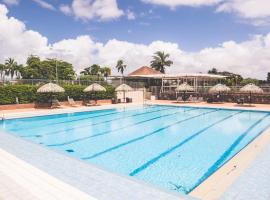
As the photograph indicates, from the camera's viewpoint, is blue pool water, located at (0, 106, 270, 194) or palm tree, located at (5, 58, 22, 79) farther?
palm tree, located at (5, 58, 22, 79)

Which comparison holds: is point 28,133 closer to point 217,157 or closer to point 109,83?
point 217,157

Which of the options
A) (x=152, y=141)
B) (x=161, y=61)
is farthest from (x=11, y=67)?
(x=152, y=141)

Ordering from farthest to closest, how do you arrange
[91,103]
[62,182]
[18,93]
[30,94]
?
[91,103]
[30,94]
[18,93]
[62,182]

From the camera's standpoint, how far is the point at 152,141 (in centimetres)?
1098

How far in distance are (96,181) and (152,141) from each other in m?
5.76

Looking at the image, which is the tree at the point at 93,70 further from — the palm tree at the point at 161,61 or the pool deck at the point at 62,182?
the pool deck at the point at 62,182

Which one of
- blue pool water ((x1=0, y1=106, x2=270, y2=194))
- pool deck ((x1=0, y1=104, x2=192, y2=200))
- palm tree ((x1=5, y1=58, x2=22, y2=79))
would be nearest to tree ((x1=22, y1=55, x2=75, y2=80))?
palm tree ((x1=5, y1=58, x2=22, y2=79))

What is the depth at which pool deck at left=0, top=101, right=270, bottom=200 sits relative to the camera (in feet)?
15.6

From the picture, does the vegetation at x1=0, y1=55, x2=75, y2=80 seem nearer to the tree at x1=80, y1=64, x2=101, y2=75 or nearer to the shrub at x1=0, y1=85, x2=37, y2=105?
the tree at x1=80, y1=64, x2=101, y2=75

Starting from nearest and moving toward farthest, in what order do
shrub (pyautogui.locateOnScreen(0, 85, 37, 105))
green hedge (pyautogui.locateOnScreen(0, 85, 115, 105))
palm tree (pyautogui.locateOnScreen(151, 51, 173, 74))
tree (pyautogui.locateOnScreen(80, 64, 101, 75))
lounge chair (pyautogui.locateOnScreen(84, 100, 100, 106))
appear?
1. shrub (pyautogui.locateOnScreen(0, 85, 37, 105))
2. green hedge (pyautogui.locateOnScreen(0, 85, 115, 105))
3. lounge chair (pyautogui.locateOnScreen(84, 100, 100, 106))
4. palm tree (pyautogui.locateOnScreen(151, 51, 173, 74))
5. tree (pyautogui.locateOnScreen(80, 64, 101, 75))

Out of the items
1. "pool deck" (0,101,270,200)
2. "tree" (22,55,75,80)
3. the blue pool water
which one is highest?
"tree" (22,55,75,80)

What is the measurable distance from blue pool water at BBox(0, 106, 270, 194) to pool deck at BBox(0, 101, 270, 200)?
3.19ft

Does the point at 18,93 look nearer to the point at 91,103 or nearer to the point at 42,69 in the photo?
the point at 91,103

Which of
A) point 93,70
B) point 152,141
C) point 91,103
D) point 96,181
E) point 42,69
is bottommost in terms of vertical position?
point 152,141
